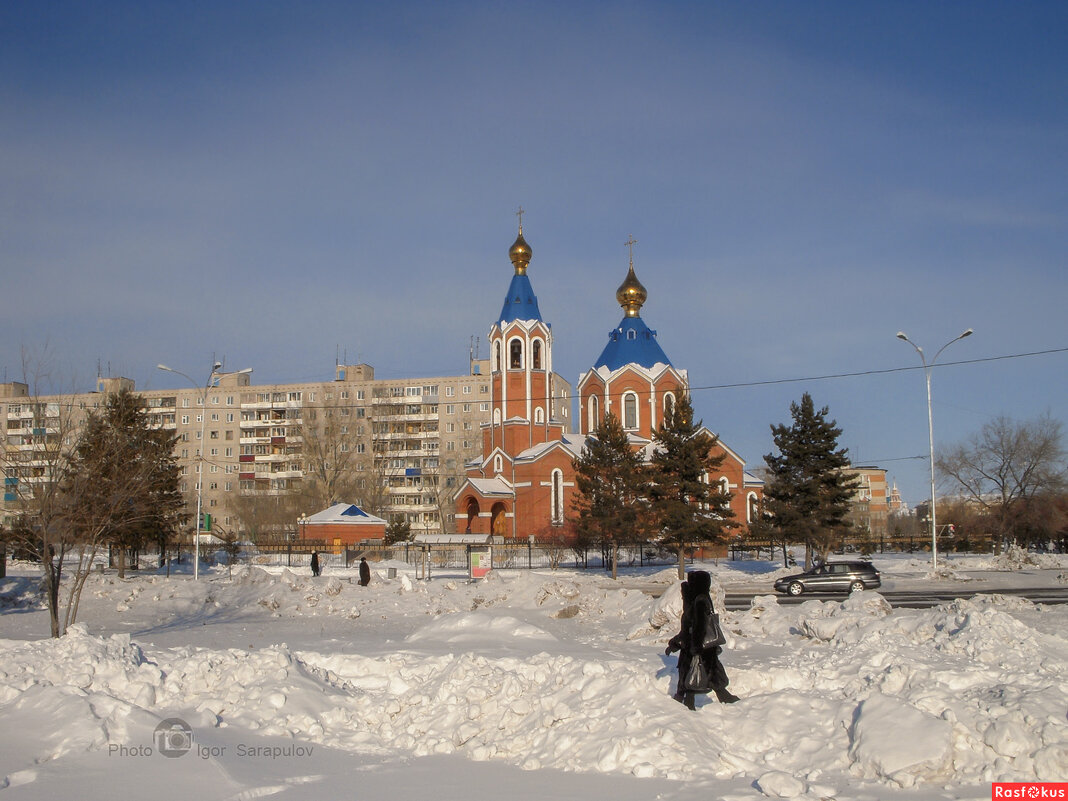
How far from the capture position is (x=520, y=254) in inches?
2140

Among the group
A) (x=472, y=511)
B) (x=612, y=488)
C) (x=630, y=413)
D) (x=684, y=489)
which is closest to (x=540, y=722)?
(x=684, y=489)

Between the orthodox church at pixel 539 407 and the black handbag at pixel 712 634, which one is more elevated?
the orthodox church at pixel 539 407

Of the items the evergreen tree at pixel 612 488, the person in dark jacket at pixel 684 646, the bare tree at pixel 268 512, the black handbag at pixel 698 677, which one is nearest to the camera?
the black handbag at pixel 698 677

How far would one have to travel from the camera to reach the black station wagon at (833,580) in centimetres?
2791

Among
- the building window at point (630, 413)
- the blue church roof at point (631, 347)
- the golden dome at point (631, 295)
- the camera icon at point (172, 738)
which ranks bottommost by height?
the camera icon at point (172, 738)

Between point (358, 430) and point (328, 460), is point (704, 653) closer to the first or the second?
point (328, 460)

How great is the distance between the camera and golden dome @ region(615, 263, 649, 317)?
55344 millimetres

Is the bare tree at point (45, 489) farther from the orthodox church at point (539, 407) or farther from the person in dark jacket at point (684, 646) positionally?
the orthodox church at point (539, 407)

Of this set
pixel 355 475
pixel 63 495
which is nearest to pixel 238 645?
pixel 63 495

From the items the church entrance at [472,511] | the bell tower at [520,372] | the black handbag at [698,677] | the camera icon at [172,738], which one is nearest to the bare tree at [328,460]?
the church entrance at [472,511]

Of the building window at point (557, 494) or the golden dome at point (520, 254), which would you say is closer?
the building window at point (557, 494)

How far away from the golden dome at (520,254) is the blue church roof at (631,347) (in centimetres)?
701

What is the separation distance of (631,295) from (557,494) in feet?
45.4

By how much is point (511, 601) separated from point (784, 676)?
40.3ft
